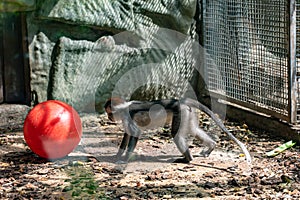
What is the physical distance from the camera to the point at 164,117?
6.26 meters

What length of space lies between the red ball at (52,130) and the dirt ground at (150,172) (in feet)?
0.53

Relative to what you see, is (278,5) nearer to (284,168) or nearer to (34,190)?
(284,168)

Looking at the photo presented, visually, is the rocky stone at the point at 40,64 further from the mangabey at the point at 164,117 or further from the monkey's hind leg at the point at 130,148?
the monkey's hind leg at the point at 130,148

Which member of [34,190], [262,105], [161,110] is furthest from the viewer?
[262,105]

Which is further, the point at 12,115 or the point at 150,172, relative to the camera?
the point at 12,115

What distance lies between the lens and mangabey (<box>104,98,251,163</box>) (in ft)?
20.0

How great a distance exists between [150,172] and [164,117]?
2.34 ft

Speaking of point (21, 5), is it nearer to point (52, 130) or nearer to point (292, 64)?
point (52, 130)

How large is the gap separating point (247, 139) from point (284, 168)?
1144mm

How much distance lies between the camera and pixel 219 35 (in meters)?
7.82

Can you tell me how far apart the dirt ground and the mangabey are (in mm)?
184

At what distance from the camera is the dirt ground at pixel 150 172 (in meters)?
5.17

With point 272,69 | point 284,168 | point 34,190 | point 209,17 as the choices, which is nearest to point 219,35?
point 209,17

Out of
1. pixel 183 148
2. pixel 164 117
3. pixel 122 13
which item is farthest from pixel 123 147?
pixel 122 13
